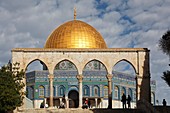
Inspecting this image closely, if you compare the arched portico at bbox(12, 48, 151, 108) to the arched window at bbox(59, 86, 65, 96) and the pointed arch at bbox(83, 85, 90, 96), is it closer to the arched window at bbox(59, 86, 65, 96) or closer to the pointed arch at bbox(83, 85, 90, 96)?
the arched window at bbox(59, 86, 65, 96)

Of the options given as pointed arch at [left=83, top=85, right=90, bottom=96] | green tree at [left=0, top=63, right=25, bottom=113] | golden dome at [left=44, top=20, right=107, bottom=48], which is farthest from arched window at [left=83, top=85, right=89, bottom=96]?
green tree at [left=0, top=63, right=25, bottom=113]

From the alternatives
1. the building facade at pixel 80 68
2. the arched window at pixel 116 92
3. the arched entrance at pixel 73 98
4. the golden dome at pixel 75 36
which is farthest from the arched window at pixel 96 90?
the golden dome at pixel 75 36

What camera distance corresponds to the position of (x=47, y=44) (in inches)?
1794

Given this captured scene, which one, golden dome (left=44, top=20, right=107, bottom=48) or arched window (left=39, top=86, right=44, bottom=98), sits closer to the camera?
golden dome (left=44, top=20, right=107, bottom=48)

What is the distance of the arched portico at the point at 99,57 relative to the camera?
32.6 meters

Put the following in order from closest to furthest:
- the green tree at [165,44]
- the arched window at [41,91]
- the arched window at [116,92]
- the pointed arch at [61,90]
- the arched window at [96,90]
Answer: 1. the green tree at [165,44]
2. the pointed arch at [61,90]
3. the arched window at [41,91]
4. the arched window at [96,90]
5. the arched window at [116,92]

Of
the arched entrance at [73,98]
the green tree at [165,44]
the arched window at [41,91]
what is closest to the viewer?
the green tree at [165,44]

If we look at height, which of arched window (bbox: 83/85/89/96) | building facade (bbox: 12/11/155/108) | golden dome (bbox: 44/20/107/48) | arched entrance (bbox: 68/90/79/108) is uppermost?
golden dome (bbox: 44/20/107/48)

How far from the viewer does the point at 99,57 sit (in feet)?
108

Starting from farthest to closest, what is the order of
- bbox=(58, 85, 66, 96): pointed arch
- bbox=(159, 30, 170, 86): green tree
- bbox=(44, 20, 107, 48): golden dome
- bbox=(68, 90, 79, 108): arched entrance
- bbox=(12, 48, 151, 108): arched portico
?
bbox=(58, 85, 66, 96): pointed arch → bbox=(68, 90, 79, 108): arched entrance → bbox=(44, 20, 107, 48): golden dome → bbox=(12, 48, 151, 108): arched portico → bbox=(159, 30, 170, 86): green tree

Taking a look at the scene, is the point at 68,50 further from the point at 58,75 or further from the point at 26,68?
the point at 58,75

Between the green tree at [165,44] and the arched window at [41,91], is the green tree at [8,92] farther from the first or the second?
the arched window at [41,91]

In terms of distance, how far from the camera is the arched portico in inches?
1284

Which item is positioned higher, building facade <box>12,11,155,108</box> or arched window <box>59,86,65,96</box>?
building facade <box>12,11,155,108</box>
